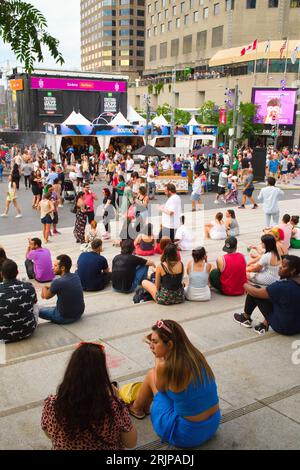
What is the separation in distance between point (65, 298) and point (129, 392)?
220 cm

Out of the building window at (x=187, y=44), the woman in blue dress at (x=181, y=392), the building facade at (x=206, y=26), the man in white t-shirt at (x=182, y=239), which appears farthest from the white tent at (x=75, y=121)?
the building window at (x=187, y=44)

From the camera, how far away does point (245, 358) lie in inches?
190

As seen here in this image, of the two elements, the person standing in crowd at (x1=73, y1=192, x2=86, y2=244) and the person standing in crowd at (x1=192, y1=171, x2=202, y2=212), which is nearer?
the person standing in crowd at (x1=73, y1=192, x2=86, y2=244)

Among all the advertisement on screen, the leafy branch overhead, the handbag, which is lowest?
the handbag

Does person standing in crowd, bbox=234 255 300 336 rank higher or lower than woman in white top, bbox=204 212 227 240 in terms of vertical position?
higher

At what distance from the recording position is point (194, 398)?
3264 mm

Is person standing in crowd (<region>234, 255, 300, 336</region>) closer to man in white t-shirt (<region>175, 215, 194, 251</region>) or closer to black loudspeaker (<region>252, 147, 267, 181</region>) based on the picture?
man in white t-shirt (<region>175, 215, 194, 251</region>)

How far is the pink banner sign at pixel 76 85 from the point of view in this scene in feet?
152

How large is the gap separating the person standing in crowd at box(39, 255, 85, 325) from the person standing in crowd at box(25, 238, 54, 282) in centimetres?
263

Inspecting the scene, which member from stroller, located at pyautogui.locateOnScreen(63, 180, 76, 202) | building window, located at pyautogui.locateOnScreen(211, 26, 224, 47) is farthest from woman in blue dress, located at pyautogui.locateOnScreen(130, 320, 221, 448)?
building window, located at pyautogui.locateOnScreen(211, 26, 224, 47)

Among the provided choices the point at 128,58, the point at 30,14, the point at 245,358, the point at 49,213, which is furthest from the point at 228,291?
the point at 128,58

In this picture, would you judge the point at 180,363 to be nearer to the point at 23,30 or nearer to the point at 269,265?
the point at 23,30

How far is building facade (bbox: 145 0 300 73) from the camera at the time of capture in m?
65.7

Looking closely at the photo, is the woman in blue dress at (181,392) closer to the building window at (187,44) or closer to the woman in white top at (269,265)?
the woman in white top at (269,265)
